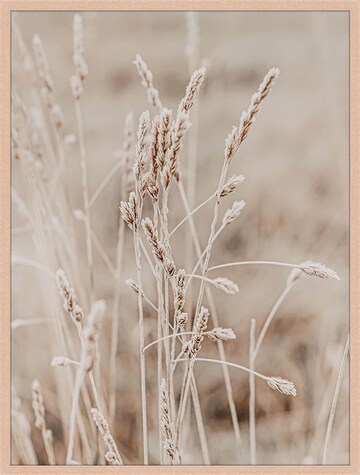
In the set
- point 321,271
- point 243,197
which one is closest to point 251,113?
point 321,271

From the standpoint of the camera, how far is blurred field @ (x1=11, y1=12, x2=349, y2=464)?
1.00m

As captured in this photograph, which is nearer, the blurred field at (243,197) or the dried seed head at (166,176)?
the dried seed head at (166,176)

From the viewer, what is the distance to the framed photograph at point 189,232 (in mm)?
912

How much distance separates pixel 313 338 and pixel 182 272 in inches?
23.3

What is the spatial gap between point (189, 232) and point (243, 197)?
0.23 m

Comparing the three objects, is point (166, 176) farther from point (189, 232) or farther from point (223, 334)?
point (189, 232)

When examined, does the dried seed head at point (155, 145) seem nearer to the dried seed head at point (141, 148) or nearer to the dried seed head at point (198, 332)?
the dried seed head at point (141, 148)

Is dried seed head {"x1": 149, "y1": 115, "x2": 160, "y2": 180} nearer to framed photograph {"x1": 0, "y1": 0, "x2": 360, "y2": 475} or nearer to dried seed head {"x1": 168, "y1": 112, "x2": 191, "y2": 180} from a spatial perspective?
dried seed head {"x1": 168, "y1": 112, "x2": 191, "y2": 180}

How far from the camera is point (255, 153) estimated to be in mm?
1288

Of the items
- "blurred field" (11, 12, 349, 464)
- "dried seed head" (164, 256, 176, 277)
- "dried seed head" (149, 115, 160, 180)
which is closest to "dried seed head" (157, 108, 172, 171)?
"dried seed head" (149, 115, 160, 180)

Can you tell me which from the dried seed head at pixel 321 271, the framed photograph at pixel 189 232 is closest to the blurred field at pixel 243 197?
the framed photograph at pixel 189 232

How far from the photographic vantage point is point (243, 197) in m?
1.27

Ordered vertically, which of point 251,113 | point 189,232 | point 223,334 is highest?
point 251,113
